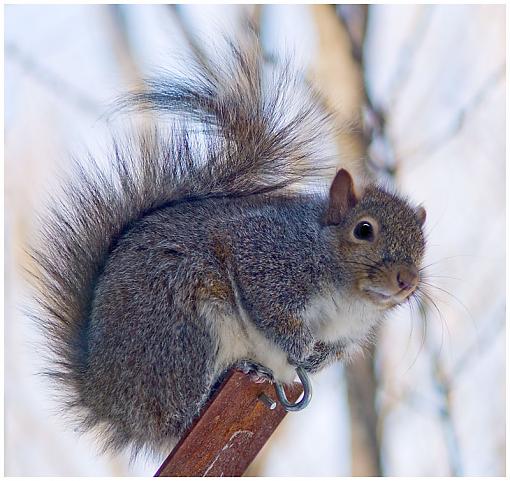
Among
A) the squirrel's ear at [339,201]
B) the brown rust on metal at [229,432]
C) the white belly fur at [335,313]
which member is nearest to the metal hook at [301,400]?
the brown rust on metal at [229,432]

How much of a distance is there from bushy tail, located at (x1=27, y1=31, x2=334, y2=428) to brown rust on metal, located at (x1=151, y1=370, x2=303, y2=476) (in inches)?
15.8

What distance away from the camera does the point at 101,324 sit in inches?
74.8

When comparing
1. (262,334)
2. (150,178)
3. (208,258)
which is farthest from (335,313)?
(150,178)

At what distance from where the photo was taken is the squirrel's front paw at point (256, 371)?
1.73 meters

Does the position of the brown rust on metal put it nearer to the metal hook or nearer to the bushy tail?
the metal hook

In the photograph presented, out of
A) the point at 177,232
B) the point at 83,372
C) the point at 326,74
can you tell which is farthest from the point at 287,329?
the point at 326,74

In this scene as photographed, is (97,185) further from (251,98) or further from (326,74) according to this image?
(326,74)

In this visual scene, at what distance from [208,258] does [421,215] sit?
49 cm

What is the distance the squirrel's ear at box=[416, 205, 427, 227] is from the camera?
77.4 inches

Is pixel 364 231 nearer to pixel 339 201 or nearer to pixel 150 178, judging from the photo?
pixel 339 201

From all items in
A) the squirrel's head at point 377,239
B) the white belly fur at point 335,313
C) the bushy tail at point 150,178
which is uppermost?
the bushy tail at point 150,178

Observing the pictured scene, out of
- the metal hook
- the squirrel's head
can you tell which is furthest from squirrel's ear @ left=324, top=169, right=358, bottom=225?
the metal hook

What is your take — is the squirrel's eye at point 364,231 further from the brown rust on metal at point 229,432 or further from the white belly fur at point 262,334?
the brown rust on metal at point 229,432

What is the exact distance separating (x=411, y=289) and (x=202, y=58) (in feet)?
2.30
